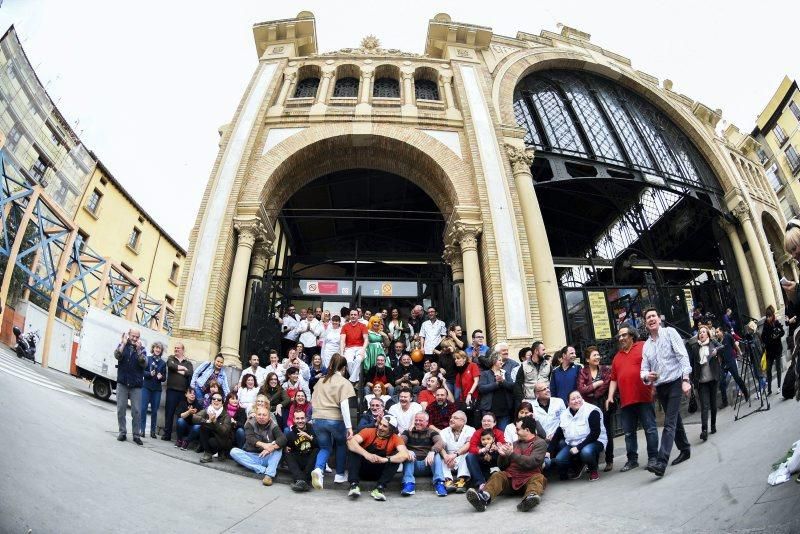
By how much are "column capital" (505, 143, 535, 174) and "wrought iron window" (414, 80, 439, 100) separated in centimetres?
354

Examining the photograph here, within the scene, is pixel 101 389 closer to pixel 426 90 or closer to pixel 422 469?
pixel 422 469

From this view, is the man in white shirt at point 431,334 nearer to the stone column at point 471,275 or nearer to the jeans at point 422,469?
the stone column at point 471,275

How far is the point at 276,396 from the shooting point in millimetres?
7711

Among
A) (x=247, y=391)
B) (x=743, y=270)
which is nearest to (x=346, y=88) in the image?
(x=247, y=391)

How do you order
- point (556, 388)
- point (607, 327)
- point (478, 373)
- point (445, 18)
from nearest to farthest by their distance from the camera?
point (556, 388) → point (478, 373) → point (607, 327) → point (445, 18)

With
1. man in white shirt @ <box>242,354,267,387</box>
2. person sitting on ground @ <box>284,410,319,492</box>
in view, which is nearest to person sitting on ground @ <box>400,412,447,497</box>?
person sitting on ground @ <box>284,410,319,492</box>

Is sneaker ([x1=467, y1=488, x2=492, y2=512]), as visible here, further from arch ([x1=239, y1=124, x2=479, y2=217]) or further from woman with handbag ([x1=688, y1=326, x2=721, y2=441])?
arch ([x1=239, y1=124, x2=479, y2=217])

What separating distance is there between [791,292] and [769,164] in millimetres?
35810

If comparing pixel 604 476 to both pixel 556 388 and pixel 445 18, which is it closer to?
pixel 556 388

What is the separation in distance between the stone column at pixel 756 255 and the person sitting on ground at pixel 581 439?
1538 cm

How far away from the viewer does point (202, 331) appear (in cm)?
1116

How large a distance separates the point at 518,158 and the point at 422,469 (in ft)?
33.4

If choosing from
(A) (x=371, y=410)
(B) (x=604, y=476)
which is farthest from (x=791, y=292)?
(A) (x=371, y=410)

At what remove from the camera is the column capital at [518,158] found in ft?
46.3
